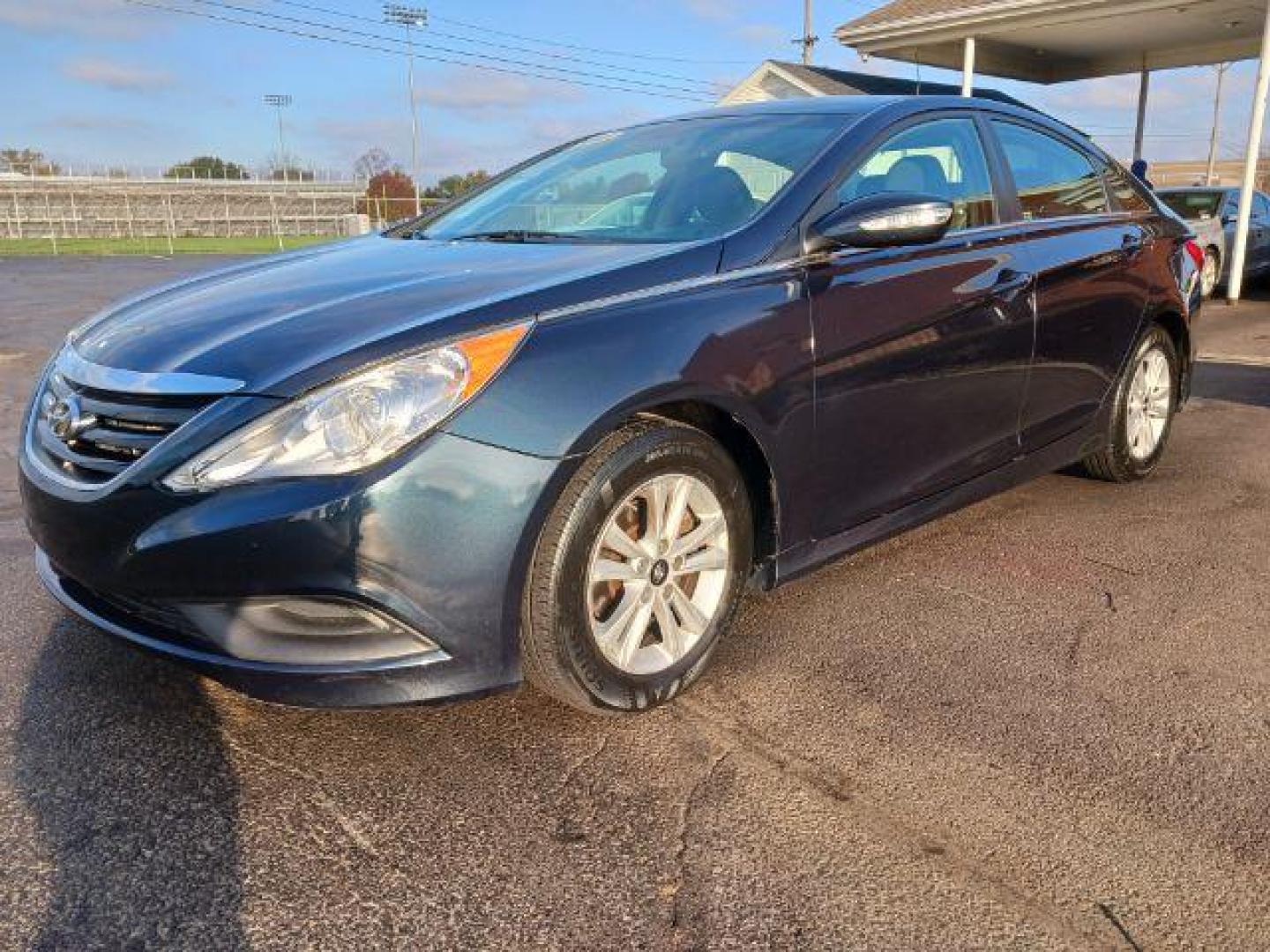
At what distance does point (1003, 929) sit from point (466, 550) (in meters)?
1.25

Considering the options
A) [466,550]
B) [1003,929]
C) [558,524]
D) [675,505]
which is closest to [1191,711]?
[1003,929]

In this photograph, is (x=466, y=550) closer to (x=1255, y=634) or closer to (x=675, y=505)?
(x=675, y=505)

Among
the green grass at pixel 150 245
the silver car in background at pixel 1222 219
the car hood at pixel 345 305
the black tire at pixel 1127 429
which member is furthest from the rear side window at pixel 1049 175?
the green grass at pixel 150 245

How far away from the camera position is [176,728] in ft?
8.26

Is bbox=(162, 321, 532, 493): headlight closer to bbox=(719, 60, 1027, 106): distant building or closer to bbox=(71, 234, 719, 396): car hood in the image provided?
bbox=(71, 234, 719, 396): car hood

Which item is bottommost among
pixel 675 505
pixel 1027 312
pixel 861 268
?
pixel 675 505

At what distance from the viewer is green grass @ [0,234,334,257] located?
3572cm

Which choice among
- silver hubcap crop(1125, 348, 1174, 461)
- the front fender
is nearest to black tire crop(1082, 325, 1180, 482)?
silver hubcap crop(1125, 348, 1174, 461)

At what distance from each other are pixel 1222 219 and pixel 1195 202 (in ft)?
1.79

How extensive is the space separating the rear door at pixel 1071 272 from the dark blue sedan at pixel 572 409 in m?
0.03

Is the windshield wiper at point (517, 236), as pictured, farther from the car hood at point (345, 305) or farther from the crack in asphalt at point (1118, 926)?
the crack in asphalt at point (1118, 926)

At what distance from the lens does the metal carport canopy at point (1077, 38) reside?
42.9ft

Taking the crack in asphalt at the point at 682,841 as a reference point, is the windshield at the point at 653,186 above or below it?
above

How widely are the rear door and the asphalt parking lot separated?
83cm
